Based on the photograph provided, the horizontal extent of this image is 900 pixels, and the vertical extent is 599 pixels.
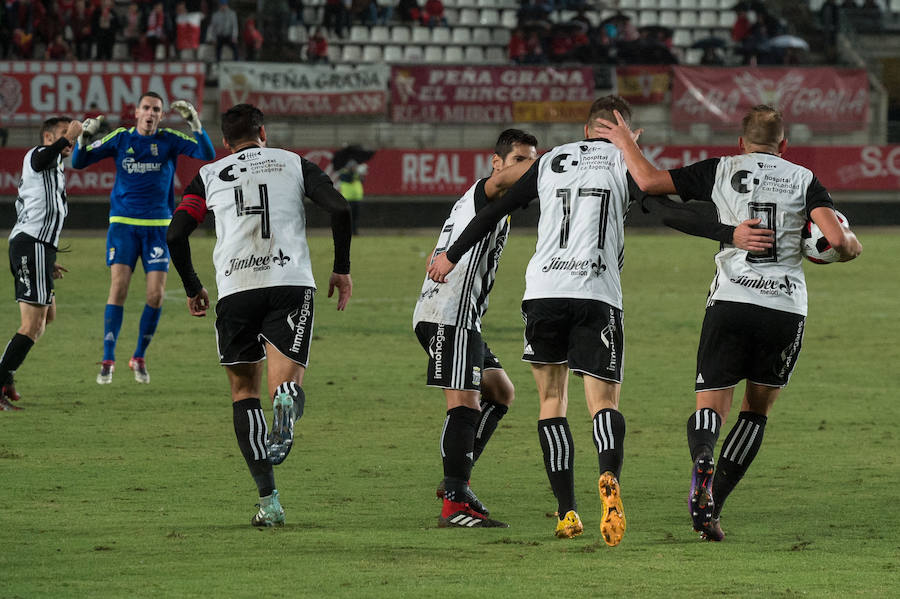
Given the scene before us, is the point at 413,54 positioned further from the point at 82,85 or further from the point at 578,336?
the point at 578,336

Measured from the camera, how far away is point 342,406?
1021 cm

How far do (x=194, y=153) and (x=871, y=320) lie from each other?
9036 millimetres

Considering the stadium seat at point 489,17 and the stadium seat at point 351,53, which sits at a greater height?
the stadium seat at point 489,17

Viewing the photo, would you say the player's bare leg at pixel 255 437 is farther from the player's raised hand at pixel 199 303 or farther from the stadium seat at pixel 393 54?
the stadium seat at pixel 393 54

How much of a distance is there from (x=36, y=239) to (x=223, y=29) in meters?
23.8

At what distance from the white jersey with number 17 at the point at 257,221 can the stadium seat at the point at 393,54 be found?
2943 cm

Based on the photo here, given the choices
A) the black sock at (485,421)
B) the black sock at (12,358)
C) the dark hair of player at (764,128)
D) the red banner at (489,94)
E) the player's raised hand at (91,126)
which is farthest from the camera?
the red banner at (489,94)

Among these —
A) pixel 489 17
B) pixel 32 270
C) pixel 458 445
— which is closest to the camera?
pixel 458 445

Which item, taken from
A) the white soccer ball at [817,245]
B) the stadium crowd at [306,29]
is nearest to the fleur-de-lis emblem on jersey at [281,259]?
the white soccer ball at [817,245]

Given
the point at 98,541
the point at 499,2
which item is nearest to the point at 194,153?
the point at 98,541

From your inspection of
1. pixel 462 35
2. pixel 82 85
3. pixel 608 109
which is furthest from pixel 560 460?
pixel 462 35

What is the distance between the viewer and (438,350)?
6.53 metres

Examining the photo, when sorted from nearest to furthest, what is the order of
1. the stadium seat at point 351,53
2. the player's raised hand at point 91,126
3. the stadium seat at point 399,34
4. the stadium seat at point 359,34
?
1. the player's raised hand at point 91,126
2. the stadium seat at point 351,53
3. the stadium seat at point 359,34
4. the stadium seat at point 399,34

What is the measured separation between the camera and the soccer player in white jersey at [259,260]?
6.34m
